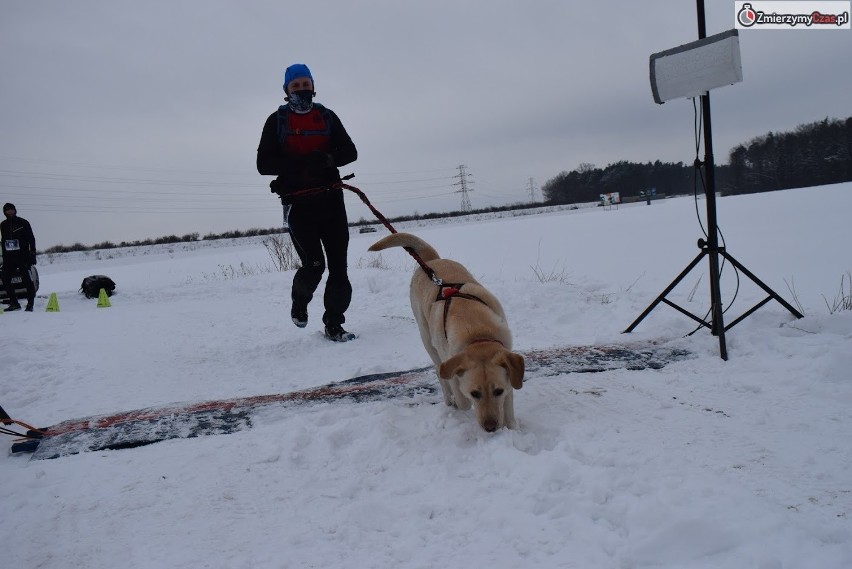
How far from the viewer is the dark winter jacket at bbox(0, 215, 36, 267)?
10.2 m

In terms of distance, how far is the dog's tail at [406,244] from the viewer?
13.2ft

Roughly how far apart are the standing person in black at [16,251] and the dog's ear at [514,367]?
10.9 metres

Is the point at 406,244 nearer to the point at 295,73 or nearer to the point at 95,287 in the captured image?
the point at 295,73

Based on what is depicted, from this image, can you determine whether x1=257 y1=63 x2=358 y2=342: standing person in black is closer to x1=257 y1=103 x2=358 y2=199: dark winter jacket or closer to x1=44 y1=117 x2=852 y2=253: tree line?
x1=257 y1=103 x2=358 y2=199: dark winter jacket

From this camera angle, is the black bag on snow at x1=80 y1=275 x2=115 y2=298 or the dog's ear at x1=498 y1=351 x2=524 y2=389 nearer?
the dog's ear at x1=498 y1=351 x2=524 y2=389

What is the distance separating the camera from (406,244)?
13.5 ft

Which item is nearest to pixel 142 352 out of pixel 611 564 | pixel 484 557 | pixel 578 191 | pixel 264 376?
pixel 264 376

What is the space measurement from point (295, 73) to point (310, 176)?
0.93m

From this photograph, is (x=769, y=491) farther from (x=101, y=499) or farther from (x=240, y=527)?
(x=101, y=499)

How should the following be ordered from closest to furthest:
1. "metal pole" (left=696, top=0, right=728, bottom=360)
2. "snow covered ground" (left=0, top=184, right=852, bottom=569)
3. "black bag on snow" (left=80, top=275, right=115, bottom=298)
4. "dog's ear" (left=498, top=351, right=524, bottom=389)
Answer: "snow covered ground" (left=0, top=184, right=852, bottom=569), "dog's ear" (left=498, top=351, right=524, bottom=389), "metal pole" (left=696, top=0, right=728, bottom=360), "black bag on snow" (left=80, top=275, right=115, bottom=298)

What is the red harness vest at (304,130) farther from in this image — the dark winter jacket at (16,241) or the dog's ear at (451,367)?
the dark winter jacket at (16,241)

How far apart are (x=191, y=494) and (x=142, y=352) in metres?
3.38

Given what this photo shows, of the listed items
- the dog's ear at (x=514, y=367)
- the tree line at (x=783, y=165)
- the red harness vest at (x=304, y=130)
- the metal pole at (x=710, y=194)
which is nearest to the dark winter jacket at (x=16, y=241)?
the red harness vest at (x=304, y=130)

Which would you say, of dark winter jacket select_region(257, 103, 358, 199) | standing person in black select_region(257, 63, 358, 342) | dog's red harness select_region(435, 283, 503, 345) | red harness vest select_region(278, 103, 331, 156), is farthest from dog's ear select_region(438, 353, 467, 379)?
red harness vest select_region(278, 103, 331, 156)
